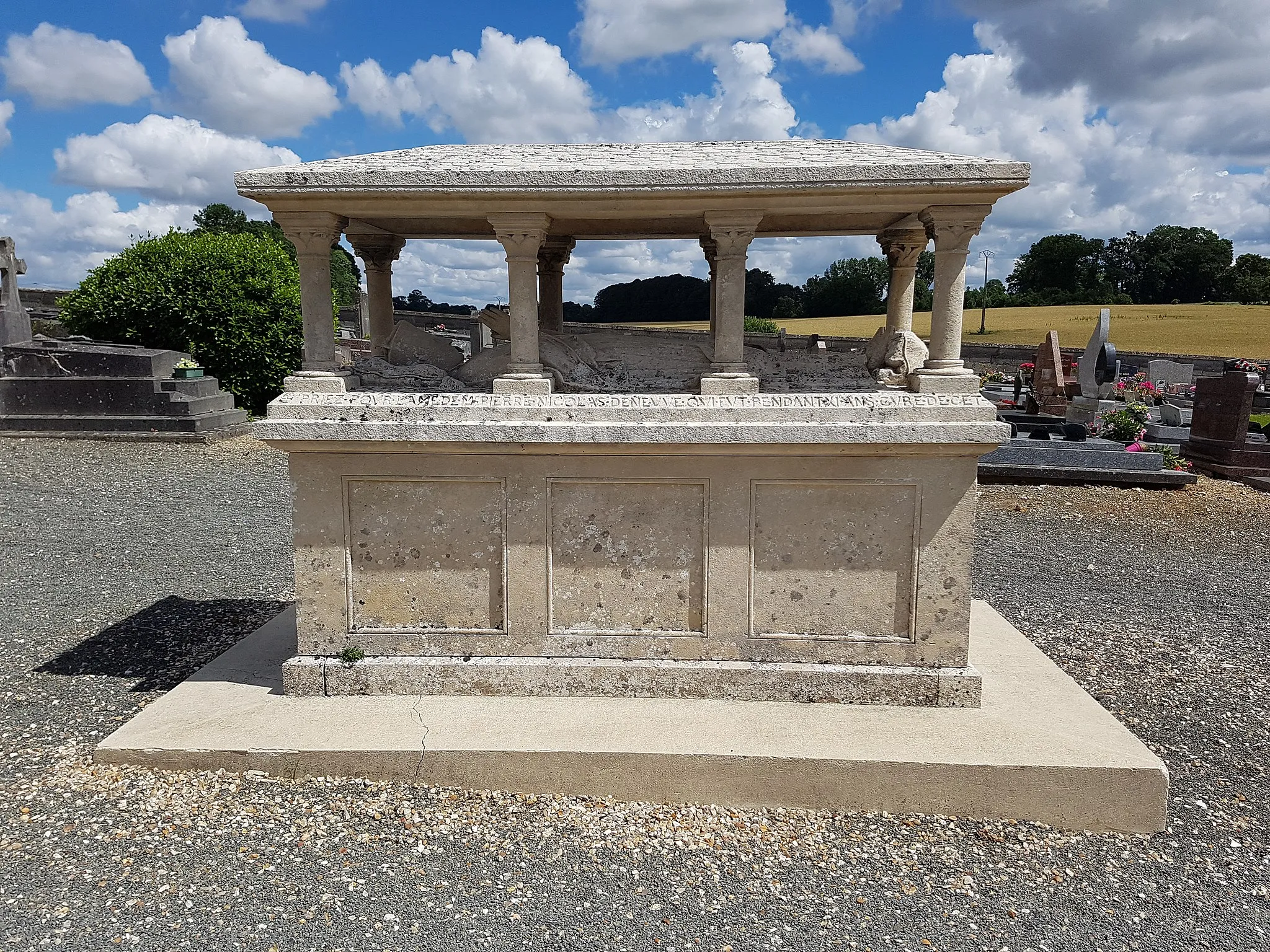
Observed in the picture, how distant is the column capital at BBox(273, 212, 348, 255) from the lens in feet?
13.1

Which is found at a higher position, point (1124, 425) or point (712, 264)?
point (712, 264)

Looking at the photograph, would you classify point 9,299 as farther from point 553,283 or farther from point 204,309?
point 553,283

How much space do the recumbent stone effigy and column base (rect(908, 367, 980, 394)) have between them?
11 mm

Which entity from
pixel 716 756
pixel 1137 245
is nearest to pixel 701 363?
pixel 716 756

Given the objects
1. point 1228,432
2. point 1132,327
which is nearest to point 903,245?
point 1228,432

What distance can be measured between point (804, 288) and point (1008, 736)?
46644mm

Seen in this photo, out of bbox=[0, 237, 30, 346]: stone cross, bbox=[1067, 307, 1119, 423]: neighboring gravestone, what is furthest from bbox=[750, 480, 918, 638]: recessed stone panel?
bbox=[0, 237, 30, 346]: stone cross

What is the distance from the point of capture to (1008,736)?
3.75 metres

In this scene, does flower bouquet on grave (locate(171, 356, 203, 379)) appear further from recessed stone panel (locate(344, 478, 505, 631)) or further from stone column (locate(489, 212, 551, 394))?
stone column (locate(489, 212, 551, 394))

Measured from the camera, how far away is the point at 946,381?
13.1ft

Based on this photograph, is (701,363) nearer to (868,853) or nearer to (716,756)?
(716,756)

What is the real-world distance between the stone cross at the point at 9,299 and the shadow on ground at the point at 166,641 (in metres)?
11.5

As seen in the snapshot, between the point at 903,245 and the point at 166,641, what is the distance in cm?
562

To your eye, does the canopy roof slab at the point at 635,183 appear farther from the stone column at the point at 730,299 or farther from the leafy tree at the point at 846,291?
the leafy tree at the point at 846,291
